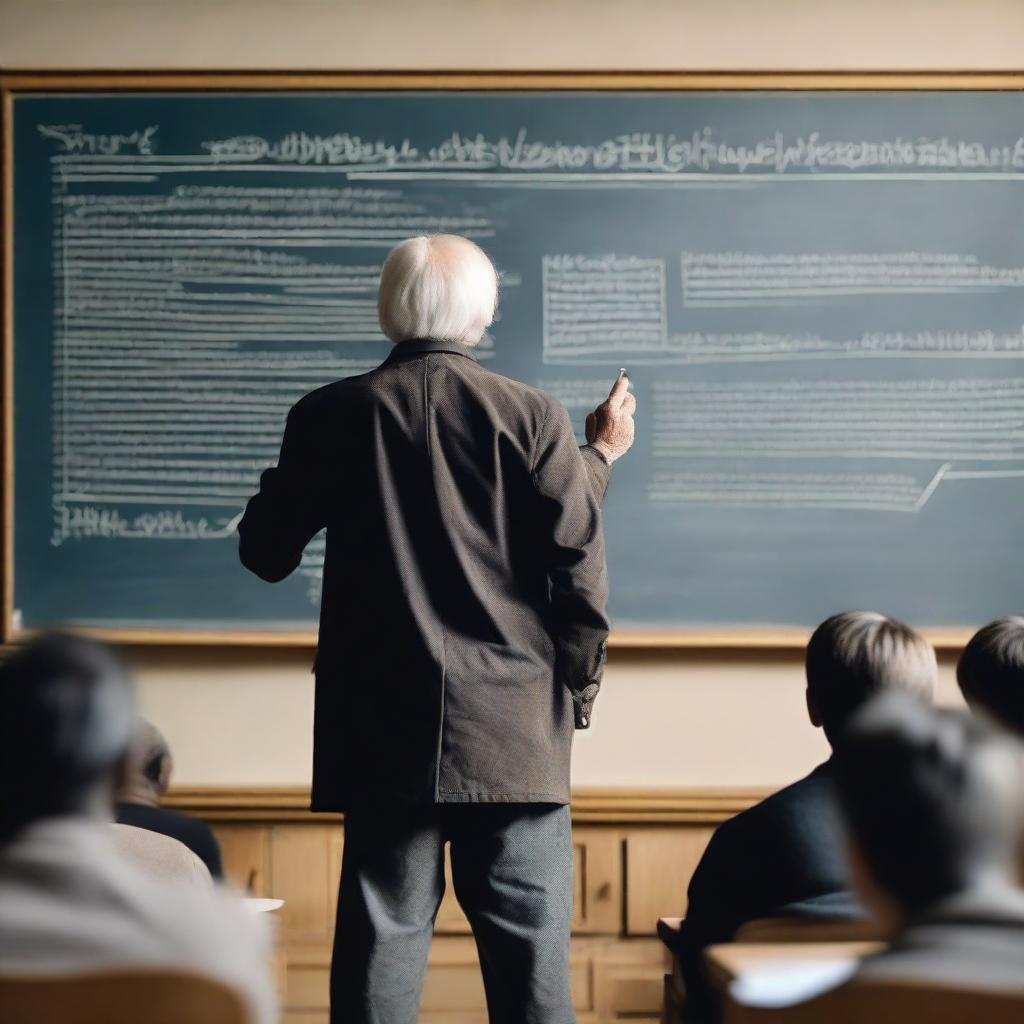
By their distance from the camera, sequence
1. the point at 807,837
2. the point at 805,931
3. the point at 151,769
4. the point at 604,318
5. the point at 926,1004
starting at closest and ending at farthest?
the point at 926,1004, the point at 805,931, the point at 807,837, the point at 151,769, the point at 604,318

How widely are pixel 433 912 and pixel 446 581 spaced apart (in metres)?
0.47

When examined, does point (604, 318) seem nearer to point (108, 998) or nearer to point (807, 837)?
point (807, 837)

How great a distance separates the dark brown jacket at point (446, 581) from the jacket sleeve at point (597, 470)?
7cm

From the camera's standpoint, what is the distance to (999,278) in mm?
2980

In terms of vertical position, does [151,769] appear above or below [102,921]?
below

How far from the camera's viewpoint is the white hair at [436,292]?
6.40 feet

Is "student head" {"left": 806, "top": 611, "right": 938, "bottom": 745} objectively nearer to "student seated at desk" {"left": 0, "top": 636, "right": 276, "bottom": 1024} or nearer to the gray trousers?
the gray trousers

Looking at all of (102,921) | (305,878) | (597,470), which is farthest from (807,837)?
(305,878)

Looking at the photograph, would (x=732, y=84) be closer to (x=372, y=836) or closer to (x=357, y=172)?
(x=357, y=172)

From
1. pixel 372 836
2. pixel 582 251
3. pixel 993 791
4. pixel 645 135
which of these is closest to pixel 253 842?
pixel 372 836

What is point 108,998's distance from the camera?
84 cm

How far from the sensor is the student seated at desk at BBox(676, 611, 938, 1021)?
57.2 inches

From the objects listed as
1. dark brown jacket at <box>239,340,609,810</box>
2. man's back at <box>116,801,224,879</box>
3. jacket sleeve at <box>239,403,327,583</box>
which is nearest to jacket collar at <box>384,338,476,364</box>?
dark brown jacket at <box>239,340,609,810</box>

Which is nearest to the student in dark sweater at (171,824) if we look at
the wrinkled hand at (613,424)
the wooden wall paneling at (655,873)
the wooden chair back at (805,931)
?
the wrinkled hand at (613,424)
